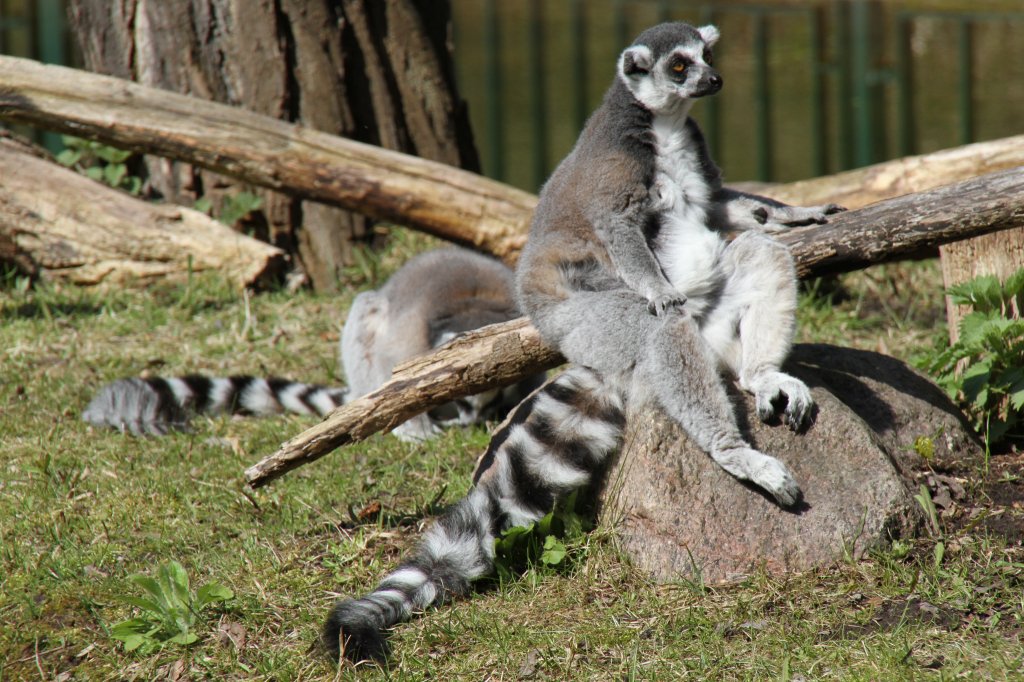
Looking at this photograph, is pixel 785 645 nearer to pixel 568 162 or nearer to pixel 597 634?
pixel 597 634

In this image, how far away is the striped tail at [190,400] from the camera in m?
4.59

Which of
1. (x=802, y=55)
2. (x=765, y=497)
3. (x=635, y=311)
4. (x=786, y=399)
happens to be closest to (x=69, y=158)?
(x=635, y=311)

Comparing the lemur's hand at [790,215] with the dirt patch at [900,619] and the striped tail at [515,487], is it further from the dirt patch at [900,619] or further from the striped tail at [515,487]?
the dirt patch at [900,619]

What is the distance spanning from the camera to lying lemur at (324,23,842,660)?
3275 mm

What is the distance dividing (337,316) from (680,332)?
9.99ft

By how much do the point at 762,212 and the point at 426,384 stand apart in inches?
53.7

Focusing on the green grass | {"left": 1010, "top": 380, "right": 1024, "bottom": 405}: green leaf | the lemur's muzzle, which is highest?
the lemur's muzzle

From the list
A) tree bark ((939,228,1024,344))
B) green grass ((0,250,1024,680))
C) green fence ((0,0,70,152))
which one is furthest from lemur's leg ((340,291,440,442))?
green fence ((0,0,70,152))

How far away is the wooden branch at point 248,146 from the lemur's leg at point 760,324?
2.30 metres

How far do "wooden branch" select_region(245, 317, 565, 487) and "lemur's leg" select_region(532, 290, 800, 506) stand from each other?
263 mm

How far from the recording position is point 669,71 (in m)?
3.77

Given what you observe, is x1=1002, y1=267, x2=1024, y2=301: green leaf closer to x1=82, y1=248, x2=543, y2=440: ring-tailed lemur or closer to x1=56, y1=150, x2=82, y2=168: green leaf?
x1=82, y1=248, x2=543, y2=440: ring-tailed lemur

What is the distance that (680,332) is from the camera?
335cm

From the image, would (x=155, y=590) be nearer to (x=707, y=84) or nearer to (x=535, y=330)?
(x=535, y=330)
